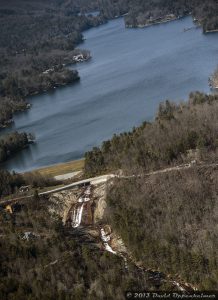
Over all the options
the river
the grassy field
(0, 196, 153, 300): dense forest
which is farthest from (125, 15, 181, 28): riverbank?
(0, 196, 153, 300): dense forest

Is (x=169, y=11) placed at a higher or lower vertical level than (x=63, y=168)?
higher

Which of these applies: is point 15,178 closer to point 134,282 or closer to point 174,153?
point 174,153

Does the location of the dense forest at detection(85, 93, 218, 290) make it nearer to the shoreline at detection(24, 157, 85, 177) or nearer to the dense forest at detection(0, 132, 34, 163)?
the shoreline at detection(24, 157, 85, 177)

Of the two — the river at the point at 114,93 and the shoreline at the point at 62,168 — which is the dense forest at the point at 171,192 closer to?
the shoreline at the point at 62,168

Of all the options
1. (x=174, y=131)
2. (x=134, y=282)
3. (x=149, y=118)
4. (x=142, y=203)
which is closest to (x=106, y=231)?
(x=142, y=203)

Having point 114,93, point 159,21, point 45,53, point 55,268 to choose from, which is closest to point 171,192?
point 55,268

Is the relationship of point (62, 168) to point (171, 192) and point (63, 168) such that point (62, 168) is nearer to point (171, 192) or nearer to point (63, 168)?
point (63, 168)
